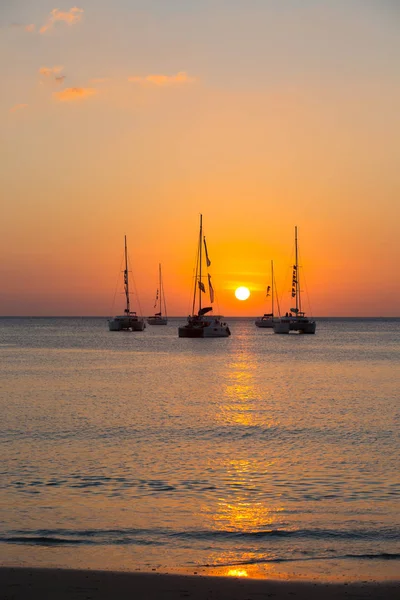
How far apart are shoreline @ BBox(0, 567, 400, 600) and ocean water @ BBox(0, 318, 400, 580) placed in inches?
26.2

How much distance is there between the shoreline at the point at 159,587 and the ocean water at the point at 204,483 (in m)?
0.67

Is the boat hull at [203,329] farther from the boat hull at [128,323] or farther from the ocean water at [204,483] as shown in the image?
the ocean water at [204,483]

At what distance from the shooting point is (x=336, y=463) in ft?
83.0

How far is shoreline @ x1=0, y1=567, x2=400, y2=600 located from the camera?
11891 millimetres

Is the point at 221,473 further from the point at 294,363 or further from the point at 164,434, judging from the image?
the point at 294,363

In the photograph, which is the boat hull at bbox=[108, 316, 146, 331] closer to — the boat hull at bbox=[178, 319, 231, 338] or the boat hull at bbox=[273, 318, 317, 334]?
the boat hull at bbox=[273, 318, 317, 334]

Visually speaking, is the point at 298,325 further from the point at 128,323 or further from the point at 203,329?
the point at 128,323

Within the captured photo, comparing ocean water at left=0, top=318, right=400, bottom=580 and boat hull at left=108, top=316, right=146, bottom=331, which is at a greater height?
boat hull at left=108, top=316, right=146, bottom=331

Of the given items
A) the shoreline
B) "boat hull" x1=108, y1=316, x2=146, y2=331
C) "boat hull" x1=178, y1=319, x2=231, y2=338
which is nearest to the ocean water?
Answer: the shoreline

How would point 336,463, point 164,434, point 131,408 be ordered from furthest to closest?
point 131,408 < point 164,434 < point 336,463

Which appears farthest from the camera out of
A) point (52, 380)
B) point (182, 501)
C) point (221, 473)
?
point (52, 380)

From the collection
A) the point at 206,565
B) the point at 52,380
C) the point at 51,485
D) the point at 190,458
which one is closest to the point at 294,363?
the point at 52,380

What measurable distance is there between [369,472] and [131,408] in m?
20.4

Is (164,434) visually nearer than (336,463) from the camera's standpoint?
No
